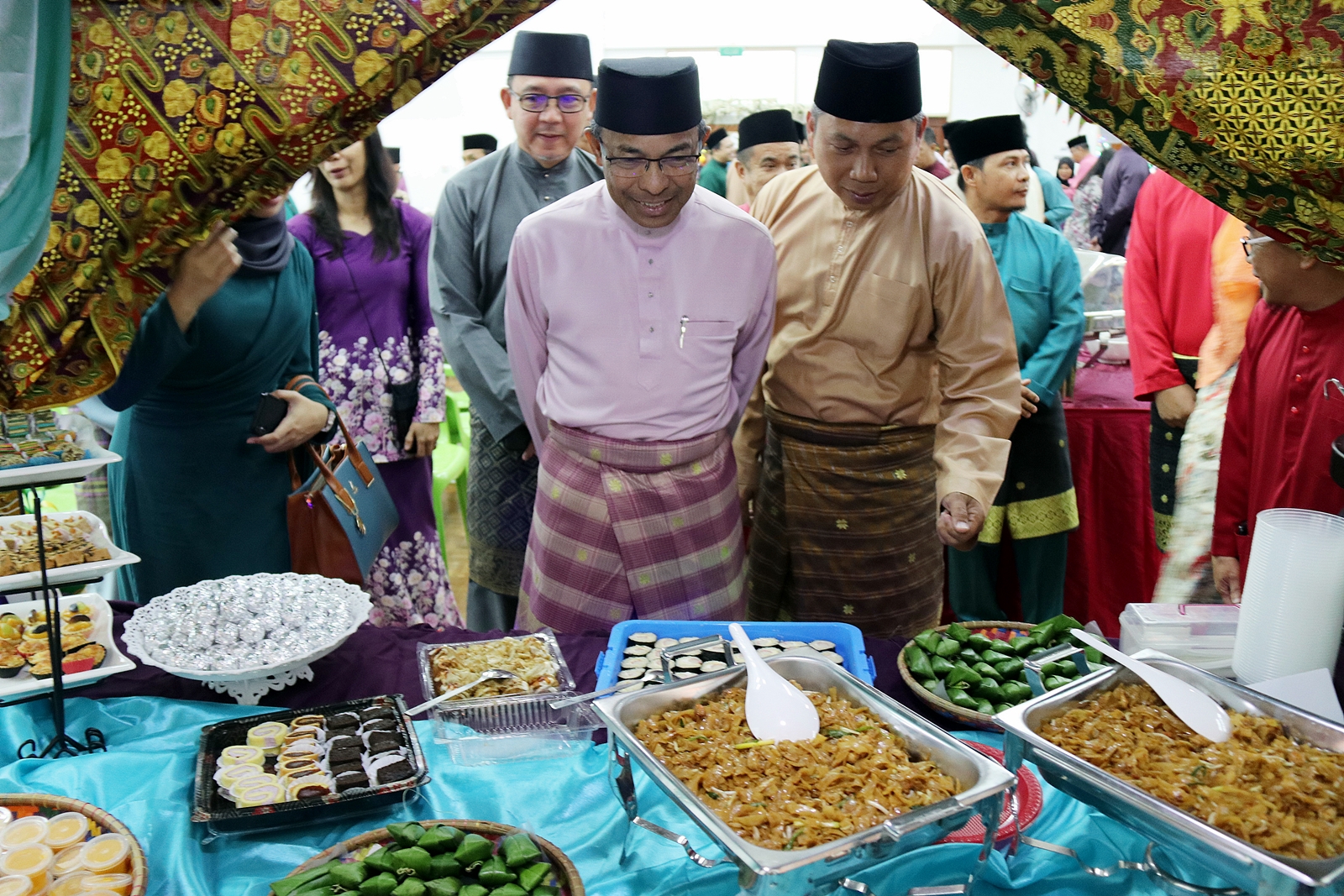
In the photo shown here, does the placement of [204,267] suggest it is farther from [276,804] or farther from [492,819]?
[492,819]

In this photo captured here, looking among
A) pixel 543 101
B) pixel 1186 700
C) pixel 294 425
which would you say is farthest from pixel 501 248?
pixel 1186 700

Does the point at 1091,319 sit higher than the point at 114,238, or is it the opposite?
the point at 114,238

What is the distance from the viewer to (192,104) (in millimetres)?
1113

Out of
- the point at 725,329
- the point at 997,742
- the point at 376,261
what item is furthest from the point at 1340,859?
the point at 376,261

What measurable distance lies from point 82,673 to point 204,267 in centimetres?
57

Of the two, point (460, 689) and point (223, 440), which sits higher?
point (223, 440)

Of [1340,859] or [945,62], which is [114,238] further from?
[945,62]

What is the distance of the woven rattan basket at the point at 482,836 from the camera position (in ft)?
3.14

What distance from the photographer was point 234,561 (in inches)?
78.4

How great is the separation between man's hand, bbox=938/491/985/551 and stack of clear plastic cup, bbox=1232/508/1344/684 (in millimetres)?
547

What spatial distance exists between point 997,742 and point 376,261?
1911 mm

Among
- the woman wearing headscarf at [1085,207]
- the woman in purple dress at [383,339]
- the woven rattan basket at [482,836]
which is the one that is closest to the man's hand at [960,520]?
the woven rattan basket at [482,836]

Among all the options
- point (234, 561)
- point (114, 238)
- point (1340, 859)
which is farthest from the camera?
point (234, 561)

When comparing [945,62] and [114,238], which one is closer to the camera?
[114,238]
